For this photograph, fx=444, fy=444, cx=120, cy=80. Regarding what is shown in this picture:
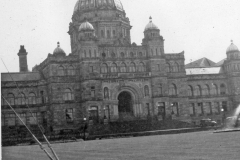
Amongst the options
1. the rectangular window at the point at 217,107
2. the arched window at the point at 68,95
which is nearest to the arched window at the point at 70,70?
the arched window at the point at 68,95

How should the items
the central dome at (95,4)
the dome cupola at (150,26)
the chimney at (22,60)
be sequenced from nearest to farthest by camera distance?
the dome cupola at (150,26)
the central dome at (95,4)
the chimney at (22,60)

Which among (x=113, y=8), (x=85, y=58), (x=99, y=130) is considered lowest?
(x=99, y=130)

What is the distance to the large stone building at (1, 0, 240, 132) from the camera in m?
57.5

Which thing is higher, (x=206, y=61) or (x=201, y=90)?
(x=206, y=61)

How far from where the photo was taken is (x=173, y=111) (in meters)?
61.3

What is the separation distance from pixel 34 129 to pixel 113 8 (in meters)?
24.2

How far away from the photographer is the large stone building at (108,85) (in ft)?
189

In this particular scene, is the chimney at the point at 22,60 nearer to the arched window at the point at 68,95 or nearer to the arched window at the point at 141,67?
the arched window at the point at 68,95

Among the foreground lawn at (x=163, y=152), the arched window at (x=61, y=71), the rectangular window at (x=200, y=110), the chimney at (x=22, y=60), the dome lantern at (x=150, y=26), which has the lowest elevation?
the foreground lawn at (x=163, y=152)

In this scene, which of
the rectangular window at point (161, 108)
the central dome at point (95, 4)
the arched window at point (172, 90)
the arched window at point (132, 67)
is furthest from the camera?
the central dome at point (95, 4)

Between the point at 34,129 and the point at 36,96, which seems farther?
the point at 36,96

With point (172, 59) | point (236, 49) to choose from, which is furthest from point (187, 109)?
point (236, 49)

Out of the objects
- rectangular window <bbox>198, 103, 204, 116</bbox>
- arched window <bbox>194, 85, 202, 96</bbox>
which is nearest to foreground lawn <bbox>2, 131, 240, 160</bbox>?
rectangular window <bbox>198, 103, 204, 116</bbox>

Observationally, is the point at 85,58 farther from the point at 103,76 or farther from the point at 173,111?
the point at 173,111
